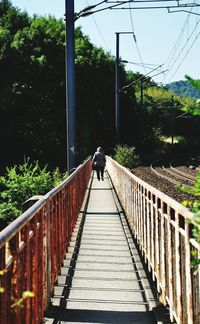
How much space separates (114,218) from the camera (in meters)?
12.4

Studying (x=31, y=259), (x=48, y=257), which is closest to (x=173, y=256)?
(x=31, y=259)

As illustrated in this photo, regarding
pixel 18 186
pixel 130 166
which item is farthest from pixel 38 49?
pixel 18 186

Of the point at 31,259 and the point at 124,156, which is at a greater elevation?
the point at 124,156

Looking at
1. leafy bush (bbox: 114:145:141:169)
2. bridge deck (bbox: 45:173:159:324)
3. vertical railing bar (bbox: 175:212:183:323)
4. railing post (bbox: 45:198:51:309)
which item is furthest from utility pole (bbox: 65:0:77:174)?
leafy bush (bbox: 114:145:141:169)

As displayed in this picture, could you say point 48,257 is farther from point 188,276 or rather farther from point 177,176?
point 177,176

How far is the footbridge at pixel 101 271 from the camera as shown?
3.55m

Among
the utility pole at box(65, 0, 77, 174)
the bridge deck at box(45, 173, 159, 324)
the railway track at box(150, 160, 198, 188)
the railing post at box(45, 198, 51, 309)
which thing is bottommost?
the railway track at box(150, 160, 198, 188)

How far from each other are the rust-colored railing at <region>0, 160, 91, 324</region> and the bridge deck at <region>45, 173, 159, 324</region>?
24 cm

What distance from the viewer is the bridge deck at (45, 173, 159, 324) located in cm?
517

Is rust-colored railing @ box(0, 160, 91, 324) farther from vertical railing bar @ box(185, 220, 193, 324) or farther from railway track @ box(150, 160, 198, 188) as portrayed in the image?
railway track @ box(150, 160, 198, 188)

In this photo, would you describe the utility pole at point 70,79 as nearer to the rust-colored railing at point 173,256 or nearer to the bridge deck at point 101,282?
the bridge deck at point 101,282

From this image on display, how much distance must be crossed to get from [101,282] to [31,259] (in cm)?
239

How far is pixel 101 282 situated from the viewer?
6410 millimetres

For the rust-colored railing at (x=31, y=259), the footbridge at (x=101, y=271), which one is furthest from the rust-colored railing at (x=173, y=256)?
the rust-colored railing at (x=31, y=259)
